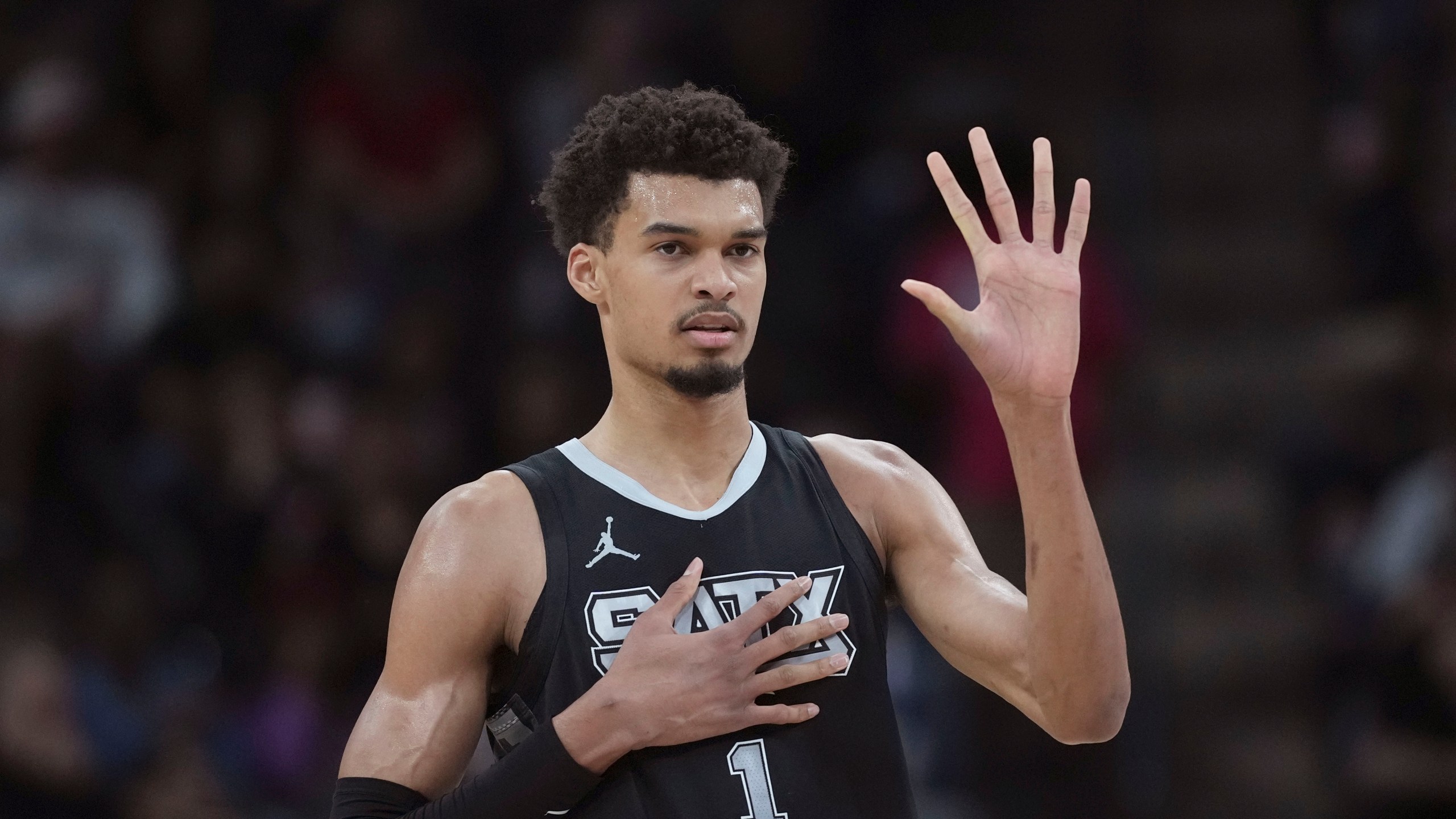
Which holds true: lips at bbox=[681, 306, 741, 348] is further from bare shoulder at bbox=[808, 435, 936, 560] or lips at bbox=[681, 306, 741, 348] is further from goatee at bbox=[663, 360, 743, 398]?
bare shoulder at bbox=[808, 435, 936, 560]

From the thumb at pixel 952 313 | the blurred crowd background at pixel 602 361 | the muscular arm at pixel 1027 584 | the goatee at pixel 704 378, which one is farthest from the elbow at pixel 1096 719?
the blurred crowd background at pixel 602 361

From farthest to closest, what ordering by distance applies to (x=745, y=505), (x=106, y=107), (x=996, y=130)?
(x=996, y=130) → (x=106, y=107) → (x=745, y=505)

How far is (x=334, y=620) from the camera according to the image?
20.1 ft

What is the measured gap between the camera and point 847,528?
132 inches

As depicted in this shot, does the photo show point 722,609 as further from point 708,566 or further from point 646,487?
point 646,487

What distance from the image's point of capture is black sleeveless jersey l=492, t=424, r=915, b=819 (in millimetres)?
3064

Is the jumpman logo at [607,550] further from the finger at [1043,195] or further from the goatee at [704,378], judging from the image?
the finger at [1043,195]

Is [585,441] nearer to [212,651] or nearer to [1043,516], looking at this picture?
[1043,516]

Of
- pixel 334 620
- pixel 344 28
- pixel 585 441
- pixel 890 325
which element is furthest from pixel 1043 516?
pixel 344 28

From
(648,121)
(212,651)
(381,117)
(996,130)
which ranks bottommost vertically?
(212,651)

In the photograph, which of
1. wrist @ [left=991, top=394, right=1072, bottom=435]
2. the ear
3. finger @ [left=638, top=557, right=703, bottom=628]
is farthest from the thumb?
the ear

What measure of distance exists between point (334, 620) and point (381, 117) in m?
2.36

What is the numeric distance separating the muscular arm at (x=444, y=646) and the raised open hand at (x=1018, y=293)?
0.93 m

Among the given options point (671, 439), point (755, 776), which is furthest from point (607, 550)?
point (755, 776)
